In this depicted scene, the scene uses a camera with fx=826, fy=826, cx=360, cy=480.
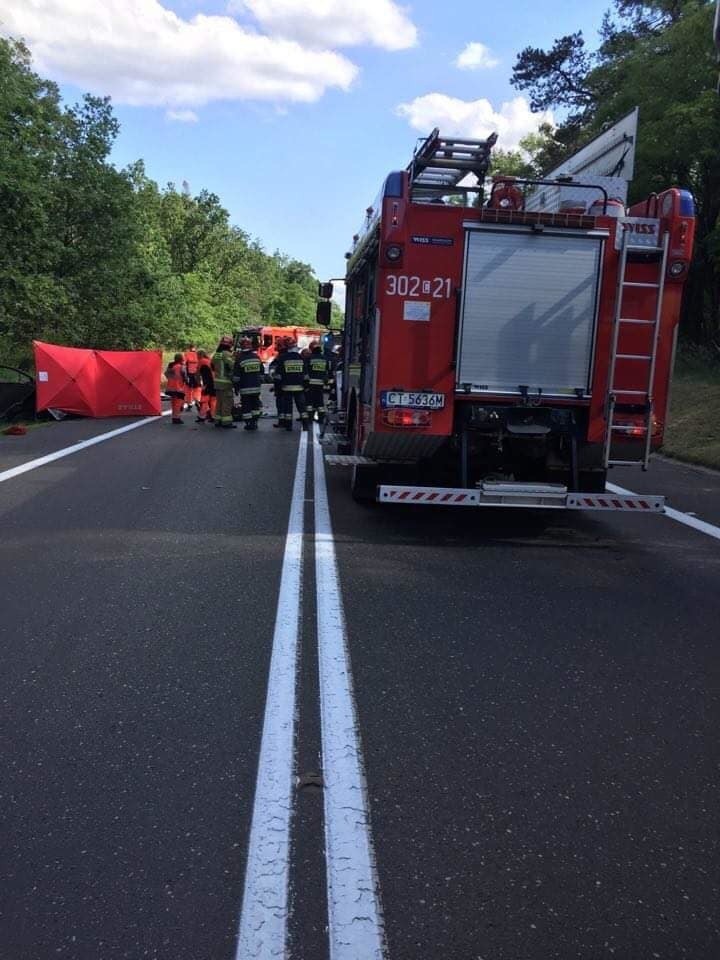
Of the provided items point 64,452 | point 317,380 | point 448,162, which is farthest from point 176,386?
point 448,162

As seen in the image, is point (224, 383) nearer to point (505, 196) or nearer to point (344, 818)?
point (505, 196)

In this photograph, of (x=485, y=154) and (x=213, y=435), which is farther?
(x=213, y=435)

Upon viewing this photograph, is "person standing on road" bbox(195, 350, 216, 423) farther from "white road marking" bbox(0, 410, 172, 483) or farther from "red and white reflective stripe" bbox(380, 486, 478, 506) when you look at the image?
"red and white reflective stripe" bbox(380, 486, 478, 506)

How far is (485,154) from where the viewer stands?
27.3ft

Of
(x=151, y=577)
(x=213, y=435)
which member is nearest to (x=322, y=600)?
(x=151, y=577)

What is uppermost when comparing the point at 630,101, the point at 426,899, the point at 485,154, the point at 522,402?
the point at 630,101

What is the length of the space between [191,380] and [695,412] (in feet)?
37.7

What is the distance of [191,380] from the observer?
65.6 ft

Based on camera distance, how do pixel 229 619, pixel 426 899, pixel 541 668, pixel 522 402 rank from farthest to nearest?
pixel 522 402, pixel 229 619, pixel 541 668, pixel 426 899

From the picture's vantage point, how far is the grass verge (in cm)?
1416

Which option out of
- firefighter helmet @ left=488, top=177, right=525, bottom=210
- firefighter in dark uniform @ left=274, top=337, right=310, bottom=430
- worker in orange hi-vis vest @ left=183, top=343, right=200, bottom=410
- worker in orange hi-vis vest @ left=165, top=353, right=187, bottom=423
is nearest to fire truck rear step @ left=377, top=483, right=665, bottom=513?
firefighter helmet @ left=488, top=177, right=525, bottom=210

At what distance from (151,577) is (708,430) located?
12.7 metres

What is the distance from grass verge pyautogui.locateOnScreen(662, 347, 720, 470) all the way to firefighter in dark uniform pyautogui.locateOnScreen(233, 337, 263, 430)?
7683 millimetres

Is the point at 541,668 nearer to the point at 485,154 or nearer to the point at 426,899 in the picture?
the point at 426,899
